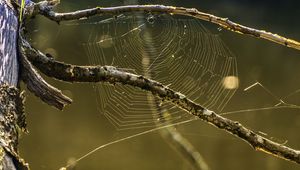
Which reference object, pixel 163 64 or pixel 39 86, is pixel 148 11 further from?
pixel 163 64

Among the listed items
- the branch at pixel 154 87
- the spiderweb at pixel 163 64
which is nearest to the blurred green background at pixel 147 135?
the spiderweb at pixel 163 64

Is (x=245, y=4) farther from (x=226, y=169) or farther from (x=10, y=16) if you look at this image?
(x=10, y=16)

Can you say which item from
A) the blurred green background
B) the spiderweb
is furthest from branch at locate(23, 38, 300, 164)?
the blurred green background

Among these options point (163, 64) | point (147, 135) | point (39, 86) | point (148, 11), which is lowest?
point (147, 135)

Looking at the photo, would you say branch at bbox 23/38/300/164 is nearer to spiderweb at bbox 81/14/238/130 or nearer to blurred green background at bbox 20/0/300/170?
spiderweb at bbox 81/14/238/130

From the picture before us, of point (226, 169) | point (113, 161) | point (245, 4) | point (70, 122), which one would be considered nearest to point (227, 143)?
point (226, 169)

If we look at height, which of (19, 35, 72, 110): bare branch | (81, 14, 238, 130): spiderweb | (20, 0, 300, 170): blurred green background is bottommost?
(20, 0, 300, 170): blurred green background

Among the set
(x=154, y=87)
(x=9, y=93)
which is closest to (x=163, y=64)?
(x=154, y=87)

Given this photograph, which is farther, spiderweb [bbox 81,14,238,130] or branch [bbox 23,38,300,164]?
spiderweb [bbox 81,14,238,130]

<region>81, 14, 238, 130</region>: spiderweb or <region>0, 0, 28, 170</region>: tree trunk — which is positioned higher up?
<region>0, 0, 28, 170</region>: tree trunk
